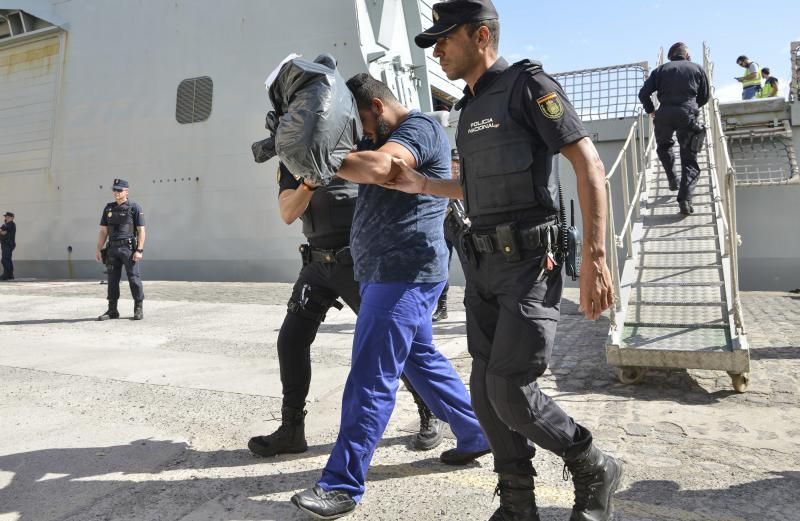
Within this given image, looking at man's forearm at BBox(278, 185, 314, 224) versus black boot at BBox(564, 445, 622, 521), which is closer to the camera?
black boot at BBox(564, 445, 622, 521)

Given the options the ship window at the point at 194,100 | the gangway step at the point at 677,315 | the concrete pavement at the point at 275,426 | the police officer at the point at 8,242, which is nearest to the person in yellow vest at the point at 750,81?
the concrete pavement at the point at 275,426

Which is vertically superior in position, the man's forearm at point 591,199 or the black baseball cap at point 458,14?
the black baseball cap at point 458,14

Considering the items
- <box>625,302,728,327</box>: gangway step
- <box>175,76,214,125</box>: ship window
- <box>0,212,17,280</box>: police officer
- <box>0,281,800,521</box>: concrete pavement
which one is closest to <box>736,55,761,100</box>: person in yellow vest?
<box>0,281,800,521</box>: concrete pavement

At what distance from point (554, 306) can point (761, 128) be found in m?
9.76

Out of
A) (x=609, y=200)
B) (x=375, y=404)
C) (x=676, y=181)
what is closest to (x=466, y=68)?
(x=375, y=404)

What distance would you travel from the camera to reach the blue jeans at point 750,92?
10641 millimetres

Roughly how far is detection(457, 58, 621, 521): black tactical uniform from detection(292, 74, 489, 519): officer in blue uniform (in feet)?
1.12

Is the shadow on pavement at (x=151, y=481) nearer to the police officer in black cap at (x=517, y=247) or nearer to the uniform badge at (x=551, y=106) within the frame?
the police officer in black cap at (x=517, y=247)

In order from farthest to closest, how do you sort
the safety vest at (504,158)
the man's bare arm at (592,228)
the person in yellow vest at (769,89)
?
the person in yellow vest at (769,89)
the safety vest at (504,158)
the man's bare arm at (592,228)

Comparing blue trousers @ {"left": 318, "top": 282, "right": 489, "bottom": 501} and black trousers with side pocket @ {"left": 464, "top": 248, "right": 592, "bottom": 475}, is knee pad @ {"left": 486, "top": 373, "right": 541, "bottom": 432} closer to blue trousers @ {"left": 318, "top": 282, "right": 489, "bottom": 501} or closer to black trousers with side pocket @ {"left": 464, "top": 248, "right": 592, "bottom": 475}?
black trousers with side pocket @ {"left": 464, "top": 248, "right": 592, "bottom": 475}

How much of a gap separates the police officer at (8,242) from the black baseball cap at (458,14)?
14104 millimetres

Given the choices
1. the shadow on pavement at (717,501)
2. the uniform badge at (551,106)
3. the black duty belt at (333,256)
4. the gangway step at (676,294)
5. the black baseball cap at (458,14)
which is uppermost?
the black baseball cap at (458,14)

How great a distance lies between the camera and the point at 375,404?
93.0 inches

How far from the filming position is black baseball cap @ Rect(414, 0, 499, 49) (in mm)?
2129
